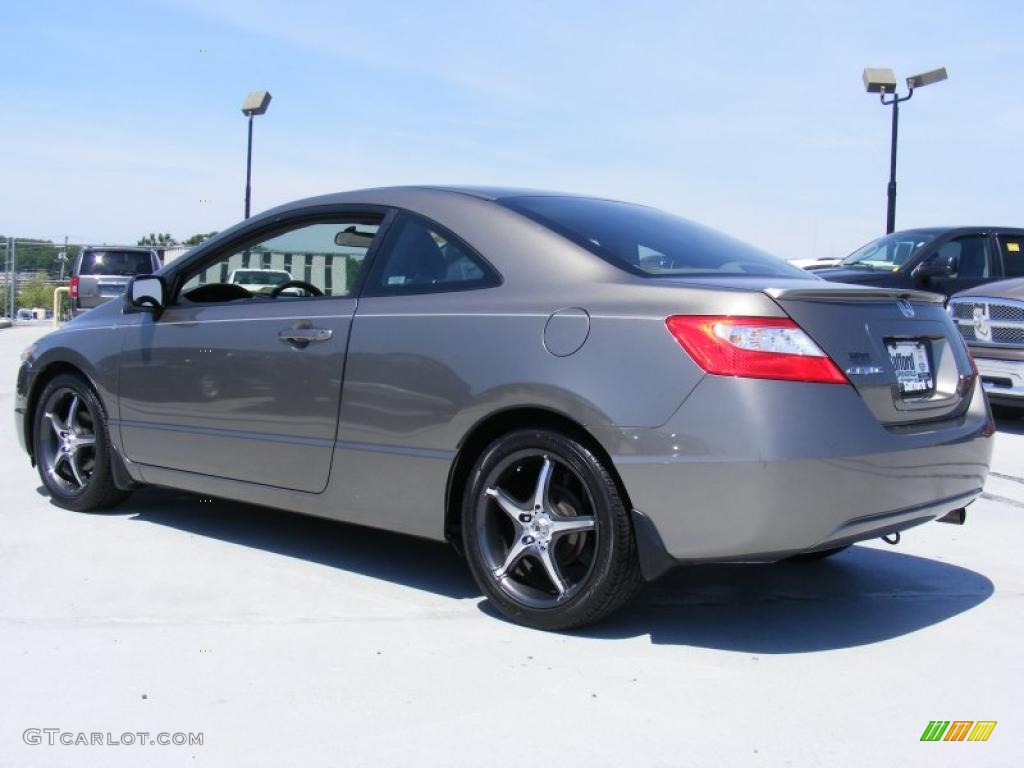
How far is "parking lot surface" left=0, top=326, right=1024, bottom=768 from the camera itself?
2947 millimetres

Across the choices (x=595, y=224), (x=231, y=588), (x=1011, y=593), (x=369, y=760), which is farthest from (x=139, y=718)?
(x=1011, y=593)

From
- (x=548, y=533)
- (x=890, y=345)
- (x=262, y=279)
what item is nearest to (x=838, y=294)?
(x=890, y=345)

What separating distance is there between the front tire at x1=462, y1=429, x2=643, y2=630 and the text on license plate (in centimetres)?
100

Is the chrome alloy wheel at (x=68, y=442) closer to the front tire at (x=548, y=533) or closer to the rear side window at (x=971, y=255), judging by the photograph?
the front tire at (x=548, y=533)

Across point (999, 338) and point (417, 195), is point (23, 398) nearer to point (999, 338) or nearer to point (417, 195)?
point (417, 195)

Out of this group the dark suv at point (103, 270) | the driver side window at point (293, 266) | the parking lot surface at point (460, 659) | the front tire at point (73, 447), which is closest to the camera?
the parking lot surface at point (460, 659)

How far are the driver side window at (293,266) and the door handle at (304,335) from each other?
0.19 meters

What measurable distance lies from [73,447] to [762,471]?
3.63 m

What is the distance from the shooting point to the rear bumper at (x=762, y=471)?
333 centimetres

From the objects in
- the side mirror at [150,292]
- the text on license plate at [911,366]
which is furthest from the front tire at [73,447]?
the text on license plate at [911,366]

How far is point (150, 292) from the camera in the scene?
201 inches

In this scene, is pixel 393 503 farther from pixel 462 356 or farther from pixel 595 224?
pixel 595 224

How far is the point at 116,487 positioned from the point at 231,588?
4.60 feet

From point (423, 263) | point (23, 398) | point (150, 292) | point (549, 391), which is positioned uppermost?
point (423, 263)
